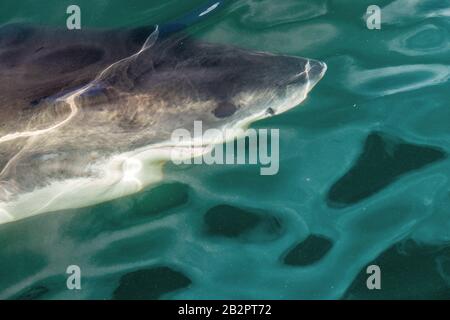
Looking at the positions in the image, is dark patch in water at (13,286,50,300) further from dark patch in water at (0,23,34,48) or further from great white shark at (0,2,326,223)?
dark patch in water at (0,23,34,48)

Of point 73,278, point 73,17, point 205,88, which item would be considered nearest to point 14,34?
point 73,17

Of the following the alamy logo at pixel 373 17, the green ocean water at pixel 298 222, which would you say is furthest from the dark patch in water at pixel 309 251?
the alamy logo at pixel 373 17

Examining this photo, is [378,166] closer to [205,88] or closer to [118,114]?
[205,88]

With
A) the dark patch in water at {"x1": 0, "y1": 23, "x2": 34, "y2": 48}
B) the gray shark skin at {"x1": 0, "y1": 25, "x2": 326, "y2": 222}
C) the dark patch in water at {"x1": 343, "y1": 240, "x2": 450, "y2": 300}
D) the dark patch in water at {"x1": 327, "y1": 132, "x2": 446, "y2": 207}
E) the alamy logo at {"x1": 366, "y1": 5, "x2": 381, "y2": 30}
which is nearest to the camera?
the dark patch in water at {"x1": 343, "y1": 240, "x2": 450, "y2": 300}

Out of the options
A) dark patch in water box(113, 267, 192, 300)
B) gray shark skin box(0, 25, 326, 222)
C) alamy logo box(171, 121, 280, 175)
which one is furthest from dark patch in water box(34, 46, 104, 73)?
dark patch in water box(113, 267, 192, 300)

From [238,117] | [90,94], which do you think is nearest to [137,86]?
[90,94]

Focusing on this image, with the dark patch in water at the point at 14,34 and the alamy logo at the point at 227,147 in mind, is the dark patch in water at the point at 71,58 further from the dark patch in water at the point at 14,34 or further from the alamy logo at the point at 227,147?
the alamy logo at the point at 227,147
